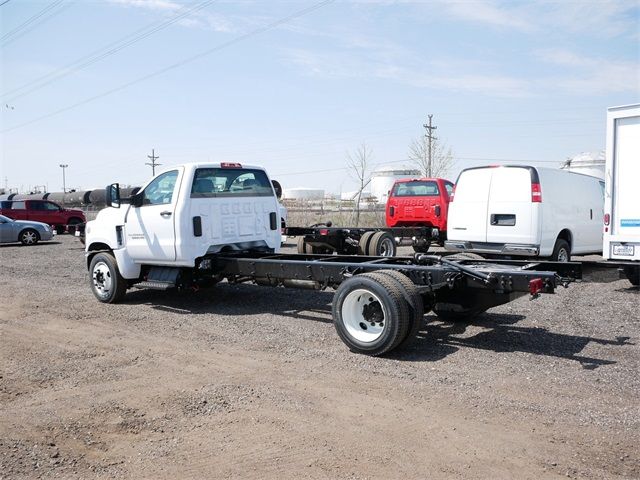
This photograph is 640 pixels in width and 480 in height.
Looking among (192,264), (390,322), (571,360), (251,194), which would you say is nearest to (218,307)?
(192,264)

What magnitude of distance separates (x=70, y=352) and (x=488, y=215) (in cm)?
769

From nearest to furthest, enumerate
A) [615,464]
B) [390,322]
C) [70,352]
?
[615,464], [390,322], [70,352]

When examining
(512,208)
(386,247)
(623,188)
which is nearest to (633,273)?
(623,188)

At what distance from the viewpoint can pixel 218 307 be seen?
362 inches

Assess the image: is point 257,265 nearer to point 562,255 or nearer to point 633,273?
point 633,273

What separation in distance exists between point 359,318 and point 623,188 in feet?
19.6

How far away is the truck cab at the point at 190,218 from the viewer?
335 inches

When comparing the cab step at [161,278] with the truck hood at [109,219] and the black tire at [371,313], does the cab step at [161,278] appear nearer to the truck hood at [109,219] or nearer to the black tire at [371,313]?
the truck hood at [109,219]

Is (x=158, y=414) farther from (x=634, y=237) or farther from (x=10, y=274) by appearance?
(x=10, y=274)

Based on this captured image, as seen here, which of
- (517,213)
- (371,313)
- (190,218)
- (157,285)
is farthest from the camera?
(517,213)

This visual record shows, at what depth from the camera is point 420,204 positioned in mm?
15977

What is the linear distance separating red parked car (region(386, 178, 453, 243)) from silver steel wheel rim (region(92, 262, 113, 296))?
8866 mm

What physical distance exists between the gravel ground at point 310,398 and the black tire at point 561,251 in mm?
2791

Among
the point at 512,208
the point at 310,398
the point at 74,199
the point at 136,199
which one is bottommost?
the point at 310,398
